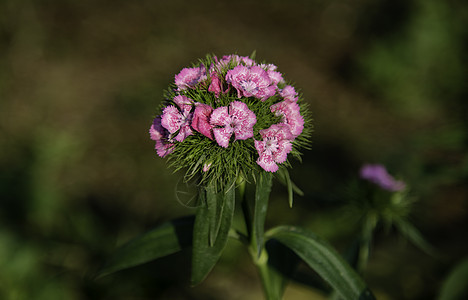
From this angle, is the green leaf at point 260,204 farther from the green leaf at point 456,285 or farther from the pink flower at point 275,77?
the green leaf at point 456,285

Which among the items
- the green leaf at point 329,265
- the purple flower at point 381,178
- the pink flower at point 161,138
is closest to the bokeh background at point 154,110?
the purple flower at point 381,178

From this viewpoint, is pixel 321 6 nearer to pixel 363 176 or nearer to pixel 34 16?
pixel 34 16

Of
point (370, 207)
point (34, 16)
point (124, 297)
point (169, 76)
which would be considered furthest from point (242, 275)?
point (34, 16)

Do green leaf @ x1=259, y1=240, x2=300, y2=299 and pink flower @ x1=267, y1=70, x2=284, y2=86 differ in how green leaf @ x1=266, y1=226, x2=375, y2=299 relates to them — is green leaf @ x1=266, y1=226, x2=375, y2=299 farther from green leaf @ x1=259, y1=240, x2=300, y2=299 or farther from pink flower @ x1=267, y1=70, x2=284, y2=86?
pink flower @ x1=267, y1=70, x2=284, y2=86

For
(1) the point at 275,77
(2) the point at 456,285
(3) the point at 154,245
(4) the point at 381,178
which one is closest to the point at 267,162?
(1) the point at 275,77

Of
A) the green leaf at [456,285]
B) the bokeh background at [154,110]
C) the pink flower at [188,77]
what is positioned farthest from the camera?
the bokeh background at [154,110]

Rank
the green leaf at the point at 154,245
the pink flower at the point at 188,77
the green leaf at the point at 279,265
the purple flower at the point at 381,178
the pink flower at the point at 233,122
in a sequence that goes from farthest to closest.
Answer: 1. the purple flower at the point at 381,178
2. the green leaf at the point at 279,265
3. the green leaf at the point at 154,245
4. the pink flower at the point at 188,77
5. the pink flower at the point at 233,122

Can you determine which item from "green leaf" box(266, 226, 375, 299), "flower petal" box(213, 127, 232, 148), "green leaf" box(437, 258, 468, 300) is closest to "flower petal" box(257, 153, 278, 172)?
"flower petal" box(213, 127, 232, 148)

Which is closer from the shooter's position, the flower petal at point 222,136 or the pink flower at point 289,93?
the flower petal at point 222,136
